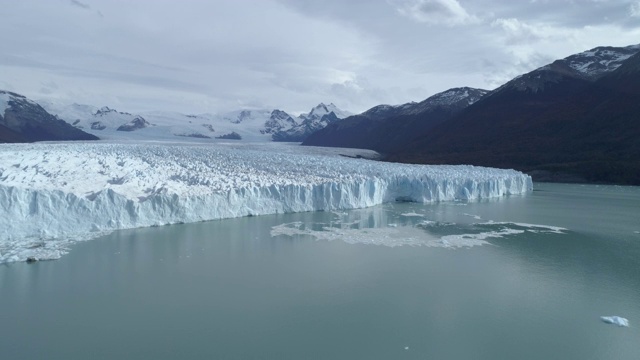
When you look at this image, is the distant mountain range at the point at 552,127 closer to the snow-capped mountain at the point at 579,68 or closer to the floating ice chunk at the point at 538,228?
the snow-capped mountain at the point at 579,68

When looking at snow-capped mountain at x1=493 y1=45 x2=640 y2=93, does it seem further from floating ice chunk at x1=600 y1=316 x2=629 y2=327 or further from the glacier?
floating ice chunk at x1=600 y1=316 x2=629 y2=327

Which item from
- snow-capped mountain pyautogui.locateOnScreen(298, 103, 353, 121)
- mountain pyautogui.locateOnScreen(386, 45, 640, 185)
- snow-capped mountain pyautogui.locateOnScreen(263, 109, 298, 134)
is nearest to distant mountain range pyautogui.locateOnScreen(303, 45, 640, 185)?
mountain pyautogui.locateOnScreen(386, 45, 640, 185)

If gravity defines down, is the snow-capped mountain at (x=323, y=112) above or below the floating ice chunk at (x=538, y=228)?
above

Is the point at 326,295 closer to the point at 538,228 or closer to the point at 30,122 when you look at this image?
the point at 538,228

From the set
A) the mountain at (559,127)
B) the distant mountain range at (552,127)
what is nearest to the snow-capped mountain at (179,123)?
the distant mountain range at (552,127)

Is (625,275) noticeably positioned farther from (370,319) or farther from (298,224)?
(298,224)

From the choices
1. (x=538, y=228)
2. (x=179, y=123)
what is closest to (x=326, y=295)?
(x=538, y=228)
